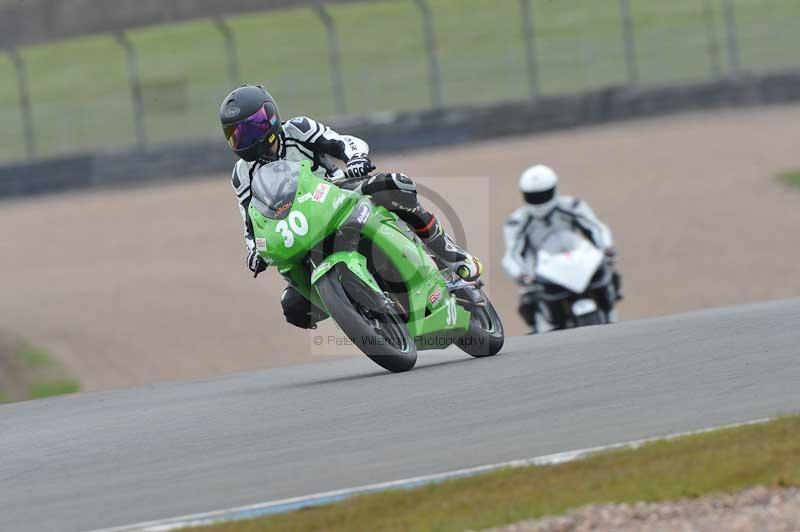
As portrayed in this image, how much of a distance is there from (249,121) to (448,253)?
1.45m

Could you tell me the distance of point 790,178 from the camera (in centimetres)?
2414

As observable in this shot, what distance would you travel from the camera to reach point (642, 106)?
3111 cm

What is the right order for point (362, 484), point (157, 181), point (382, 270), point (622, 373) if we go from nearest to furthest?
point (362, 484), point (622, 373), point (382, 270), point (157, 181)

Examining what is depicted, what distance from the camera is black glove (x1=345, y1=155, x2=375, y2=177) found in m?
8.41

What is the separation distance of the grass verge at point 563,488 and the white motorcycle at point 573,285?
22.0 ft

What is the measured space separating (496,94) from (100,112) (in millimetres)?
8315

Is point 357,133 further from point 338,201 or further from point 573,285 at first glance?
point 338,201

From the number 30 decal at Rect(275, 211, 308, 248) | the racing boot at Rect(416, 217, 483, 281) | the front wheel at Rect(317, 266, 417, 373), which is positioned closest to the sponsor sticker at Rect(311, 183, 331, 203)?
the number 30 decal at Rect(275, 211, 308, 248)

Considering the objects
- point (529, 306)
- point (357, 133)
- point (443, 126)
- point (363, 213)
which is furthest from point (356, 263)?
point (443, 126)

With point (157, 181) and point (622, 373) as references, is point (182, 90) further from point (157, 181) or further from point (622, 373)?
point (622, 373)

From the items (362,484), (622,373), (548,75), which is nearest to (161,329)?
(622,373)

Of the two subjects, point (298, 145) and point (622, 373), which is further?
point (298, 145)

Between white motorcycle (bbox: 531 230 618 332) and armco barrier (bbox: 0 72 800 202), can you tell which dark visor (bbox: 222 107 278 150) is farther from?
armco barrier (bbox: 0 72 800 202)

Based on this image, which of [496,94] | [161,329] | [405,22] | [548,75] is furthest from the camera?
[405,22]
